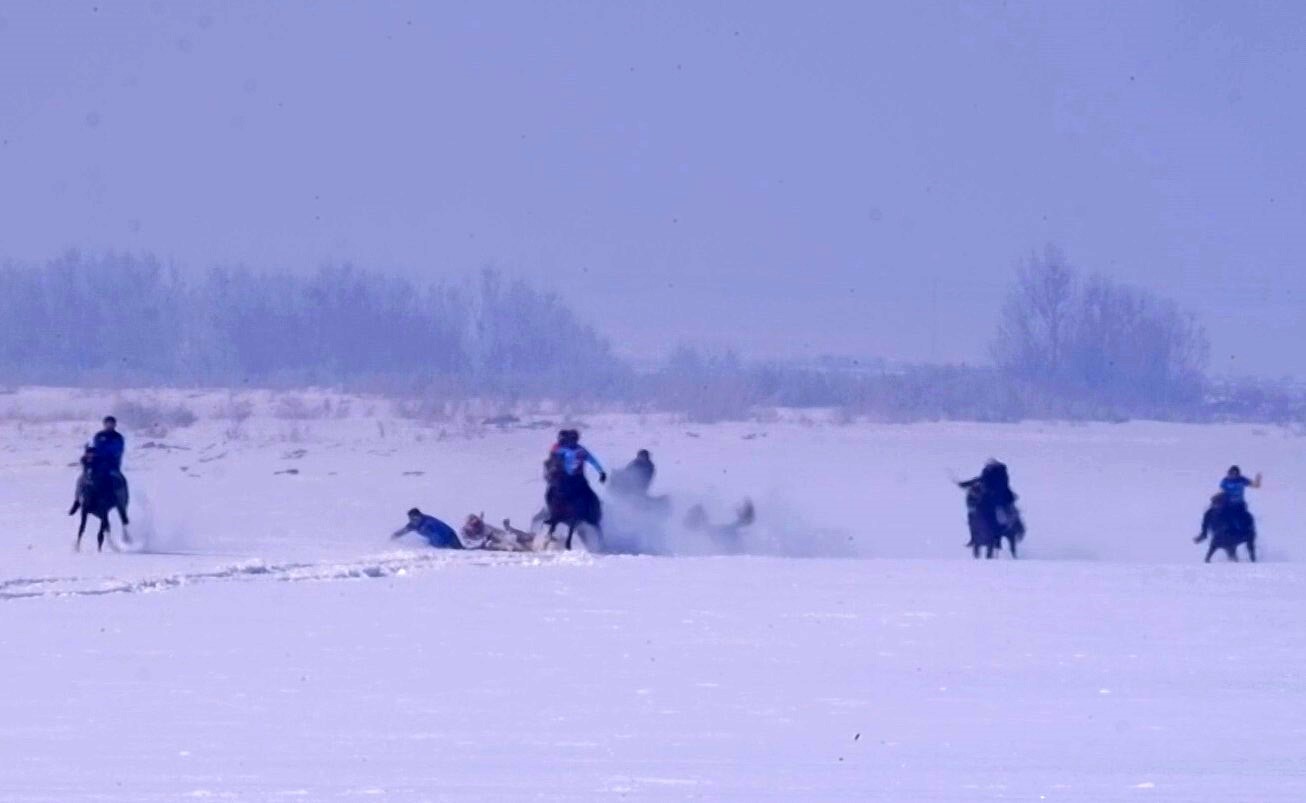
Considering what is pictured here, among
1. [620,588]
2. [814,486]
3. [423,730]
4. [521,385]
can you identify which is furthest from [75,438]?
[423,730]

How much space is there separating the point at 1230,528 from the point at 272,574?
12.3 metres

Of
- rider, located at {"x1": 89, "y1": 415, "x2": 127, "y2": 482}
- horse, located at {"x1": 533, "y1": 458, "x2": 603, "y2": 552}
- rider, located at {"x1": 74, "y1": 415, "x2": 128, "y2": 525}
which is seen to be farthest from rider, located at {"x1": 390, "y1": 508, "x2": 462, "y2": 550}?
rider, located at {"x1": 89, "y1": 415, "x2": 127, "y2": 482}

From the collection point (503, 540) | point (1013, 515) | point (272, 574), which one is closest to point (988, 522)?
point (1013, 515)

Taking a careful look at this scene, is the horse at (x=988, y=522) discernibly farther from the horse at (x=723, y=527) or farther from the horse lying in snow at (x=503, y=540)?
the horse lying in snow at (x=503, y=540)

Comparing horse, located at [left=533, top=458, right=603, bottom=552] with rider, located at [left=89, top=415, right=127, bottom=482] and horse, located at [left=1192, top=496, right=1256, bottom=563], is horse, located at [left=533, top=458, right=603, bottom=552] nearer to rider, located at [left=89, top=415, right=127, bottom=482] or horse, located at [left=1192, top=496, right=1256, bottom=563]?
rider, located at [left=89, top=415, right=127, bottom=482]

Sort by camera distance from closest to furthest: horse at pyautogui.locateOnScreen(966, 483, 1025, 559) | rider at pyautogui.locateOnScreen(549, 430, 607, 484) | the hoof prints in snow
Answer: the hoof prints in snow
rider at pyautogui.locateOnScreen(549, 430, 607, 484)
horse at pyautogui.locateOnScreen(966, 483, 1025, 559)

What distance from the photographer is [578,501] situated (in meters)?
25.1

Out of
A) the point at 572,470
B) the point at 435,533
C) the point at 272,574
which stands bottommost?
the point at 272,574

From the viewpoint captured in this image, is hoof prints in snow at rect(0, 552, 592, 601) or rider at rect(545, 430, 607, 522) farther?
rider at rect(545, 430, 607, 522)

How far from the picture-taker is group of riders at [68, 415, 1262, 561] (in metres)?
24.5

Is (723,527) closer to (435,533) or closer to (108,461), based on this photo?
(435,533)

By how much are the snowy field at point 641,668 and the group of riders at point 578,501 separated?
90cm

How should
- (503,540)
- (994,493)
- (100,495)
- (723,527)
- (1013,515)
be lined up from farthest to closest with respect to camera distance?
1. (723,527)
2. (1013,515)
3. (994,493)
4. (503,540)
5. (100,495)

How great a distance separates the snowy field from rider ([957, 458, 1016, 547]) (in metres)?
1.35
